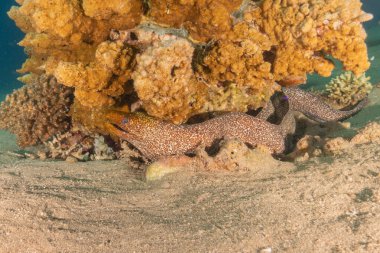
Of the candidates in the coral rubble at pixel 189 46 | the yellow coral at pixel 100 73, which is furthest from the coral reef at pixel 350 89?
the yellow coral at pixel 100 73

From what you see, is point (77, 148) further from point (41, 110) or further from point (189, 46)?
point (189, 46)

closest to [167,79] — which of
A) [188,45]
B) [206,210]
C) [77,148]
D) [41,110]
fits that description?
[188,45]

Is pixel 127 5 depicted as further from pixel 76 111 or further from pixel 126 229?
pixel 126 229

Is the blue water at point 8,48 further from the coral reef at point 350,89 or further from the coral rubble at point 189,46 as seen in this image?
the coral reef at point 350,89

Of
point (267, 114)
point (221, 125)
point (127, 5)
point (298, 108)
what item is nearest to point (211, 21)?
point (127, 5)

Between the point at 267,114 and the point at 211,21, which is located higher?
the point at 211,21

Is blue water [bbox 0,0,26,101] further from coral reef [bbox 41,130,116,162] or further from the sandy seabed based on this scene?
the sandy seabed
